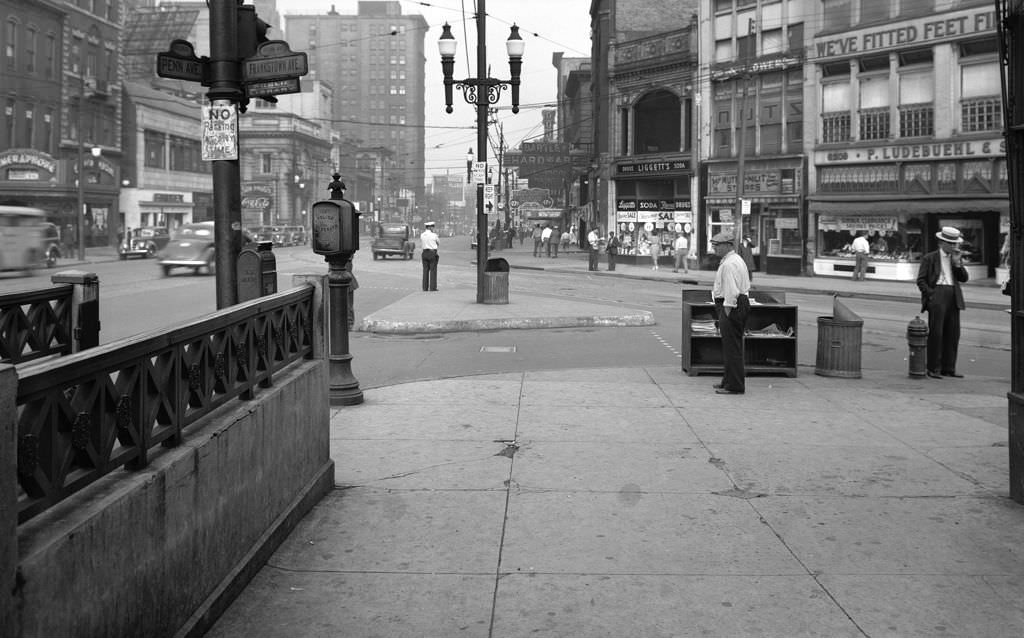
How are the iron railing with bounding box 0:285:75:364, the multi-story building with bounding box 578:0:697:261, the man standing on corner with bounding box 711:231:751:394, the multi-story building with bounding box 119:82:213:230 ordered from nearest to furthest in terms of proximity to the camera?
the iron railing with bounding box 0:285:75:364 < the man standing on corner with bounding box 711:231:751:394 < the multi-story building with bounding box 578:0:697:261 < the multi-story building with bounding box 119:82:213:230

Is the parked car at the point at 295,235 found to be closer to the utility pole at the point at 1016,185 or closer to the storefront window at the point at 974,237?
the storefront window at the point at 974,237

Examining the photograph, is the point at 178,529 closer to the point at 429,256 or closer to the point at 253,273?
the point at 253,273

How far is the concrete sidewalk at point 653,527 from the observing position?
15.4ft

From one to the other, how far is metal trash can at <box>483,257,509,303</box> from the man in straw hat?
9.75 m

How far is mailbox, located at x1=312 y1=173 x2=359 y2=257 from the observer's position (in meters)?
9.73

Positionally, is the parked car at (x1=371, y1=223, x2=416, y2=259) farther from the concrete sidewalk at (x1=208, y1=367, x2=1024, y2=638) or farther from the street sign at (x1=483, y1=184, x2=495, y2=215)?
the concrete sidewalk at (x1=208, y1=367, x2=1024, y2=638)

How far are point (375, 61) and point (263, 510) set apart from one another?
184 meters

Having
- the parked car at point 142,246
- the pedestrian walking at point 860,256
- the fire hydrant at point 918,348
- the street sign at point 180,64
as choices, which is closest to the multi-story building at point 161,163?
the parked car at point 142,246

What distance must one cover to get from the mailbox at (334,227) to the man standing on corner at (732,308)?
3868 mm

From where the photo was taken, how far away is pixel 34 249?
111 feet

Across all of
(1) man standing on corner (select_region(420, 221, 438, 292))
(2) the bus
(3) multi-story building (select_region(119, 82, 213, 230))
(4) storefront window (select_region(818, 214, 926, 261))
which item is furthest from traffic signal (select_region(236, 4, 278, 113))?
(3) multi-story building (select_region(119, 82, 213, 230))

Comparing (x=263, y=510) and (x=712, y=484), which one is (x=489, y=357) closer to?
(x=712, y=484)

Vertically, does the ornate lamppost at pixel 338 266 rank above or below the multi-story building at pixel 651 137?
below

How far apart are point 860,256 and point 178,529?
34.1m
